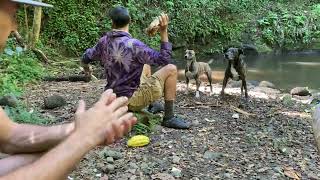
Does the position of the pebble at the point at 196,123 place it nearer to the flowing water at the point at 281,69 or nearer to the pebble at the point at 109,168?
the pebble at the point at 109,168

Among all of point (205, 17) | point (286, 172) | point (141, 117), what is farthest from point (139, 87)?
point (205, 17)

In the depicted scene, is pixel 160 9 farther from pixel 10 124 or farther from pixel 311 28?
pixel 10 124

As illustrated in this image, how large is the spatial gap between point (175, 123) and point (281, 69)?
388 inches

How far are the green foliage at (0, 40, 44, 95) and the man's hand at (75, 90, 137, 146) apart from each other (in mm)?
5456

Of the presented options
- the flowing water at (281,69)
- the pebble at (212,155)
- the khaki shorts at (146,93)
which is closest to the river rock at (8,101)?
the khaki shorts at (146,93)

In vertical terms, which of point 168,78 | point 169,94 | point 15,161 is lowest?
point 169,94

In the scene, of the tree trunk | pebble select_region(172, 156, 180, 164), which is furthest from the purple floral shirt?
the tree trunk

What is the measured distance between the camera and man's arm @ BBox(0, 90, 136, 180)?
1462 mm

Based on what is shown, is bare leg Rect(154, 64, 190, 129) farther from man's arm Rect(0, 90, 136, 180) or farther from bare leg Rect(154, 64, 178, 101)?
man's arm Rect(0, 90, 136, 180)

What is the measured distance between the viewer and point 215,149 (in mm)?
4703

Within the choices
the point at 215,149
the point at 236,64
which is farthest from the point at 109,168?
the point at 236,64

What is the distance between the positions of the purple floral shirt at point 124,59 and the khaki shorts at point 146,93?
69 mm

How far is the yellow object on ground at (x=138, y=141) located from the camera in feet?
15.1

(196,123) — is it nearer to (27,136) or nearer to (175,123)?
(175,123)
